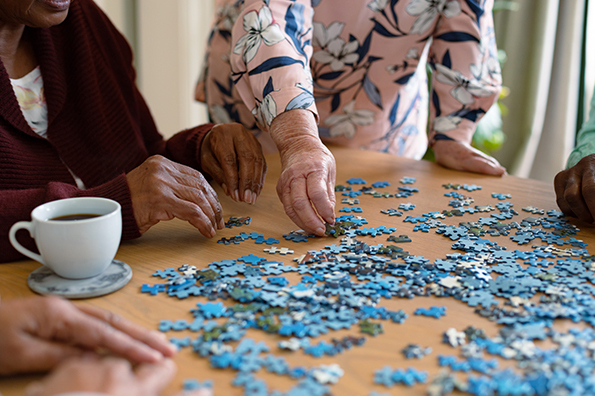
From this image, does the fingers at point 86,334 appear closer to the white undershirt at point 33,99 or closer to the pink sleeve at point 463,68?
the white undershirt at point 33,99

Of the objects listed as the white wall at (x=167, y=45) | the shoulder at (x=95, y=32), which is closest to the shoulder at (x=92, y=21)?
the shoulder at (x=95, y=32)

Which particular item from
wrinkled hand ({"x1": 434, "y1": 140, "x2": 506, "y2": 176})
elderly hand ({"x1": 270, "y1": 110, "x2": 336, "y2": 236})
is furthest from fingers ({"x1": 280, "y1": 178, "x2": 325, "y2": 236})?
wrinkled hand ({"x1": 434, "y1": 140, "x2": 506, "y2": 176})

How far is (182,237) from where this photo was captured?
130 centimetres

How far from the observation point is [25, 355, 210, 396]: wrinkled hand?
A: 671mm

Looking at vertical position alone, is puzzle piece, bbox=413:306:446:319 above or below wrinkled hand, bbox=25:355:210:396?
above

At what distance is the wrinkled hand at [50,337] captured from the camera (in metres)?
0.74

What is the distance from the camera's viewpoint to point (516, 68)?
4.00 meters

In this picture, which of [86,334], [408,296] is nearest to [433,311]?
[408,296]

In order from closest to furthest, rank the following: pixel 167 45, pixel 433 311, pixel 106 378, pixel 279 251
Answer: pixel 106 378
pixel 433 311
pixel 279 251
pixel 167 45

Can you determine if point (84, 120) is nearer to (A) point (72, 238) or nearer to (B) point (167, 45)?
(A) point (72, 238)

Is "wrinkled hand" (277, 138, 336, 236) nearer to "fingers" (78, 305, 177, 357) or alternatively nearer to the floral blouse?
the floral blouse

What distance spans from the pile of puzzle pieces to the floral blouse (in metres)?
0.58

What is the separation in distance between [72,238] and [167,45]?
3771mm

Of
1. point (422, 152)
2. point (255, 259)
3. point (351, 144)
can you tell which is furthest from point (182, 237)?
point (422, 152)
